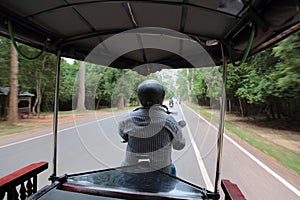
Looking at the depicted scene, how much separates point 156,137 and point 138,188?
0.46 meters

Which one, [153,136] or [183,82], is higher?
[183,82]

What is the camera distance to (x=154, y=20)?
1576mm

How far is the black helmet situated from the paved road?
0.88ft

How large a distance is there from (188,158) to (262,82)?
6297 mm

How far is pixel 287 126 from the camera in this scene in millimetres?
11609

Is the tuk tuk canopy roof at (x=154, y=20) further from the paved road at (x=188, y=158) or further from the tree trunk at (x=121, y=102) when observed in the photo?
the paved road at (x=188, y=158)

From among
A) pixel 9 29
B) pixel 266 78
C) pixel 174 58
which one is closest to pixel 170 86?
pixel 174 58

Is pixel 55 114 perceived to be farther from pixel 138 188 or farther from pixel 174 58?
pixel 174 58

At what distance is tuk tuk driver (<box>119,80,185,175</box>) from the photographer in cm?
192

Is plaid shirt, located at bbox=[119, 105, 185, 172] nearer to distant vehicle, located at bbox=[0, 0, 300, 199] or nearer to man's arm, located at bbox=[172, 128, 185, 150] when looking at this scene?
man's arm, located at bbox=[172, 128, 185, 150]

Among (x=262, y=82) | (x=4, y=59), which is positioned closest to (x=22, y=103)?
(x=4, y=59)

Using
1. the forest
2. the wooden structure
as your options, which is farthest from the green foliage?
the wooden structure

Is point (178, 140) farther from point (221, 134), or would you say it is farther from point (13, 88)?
point (13, 88)

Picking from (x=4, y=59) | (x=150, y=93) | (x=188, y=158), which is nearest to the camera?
(x=150, y=93)
